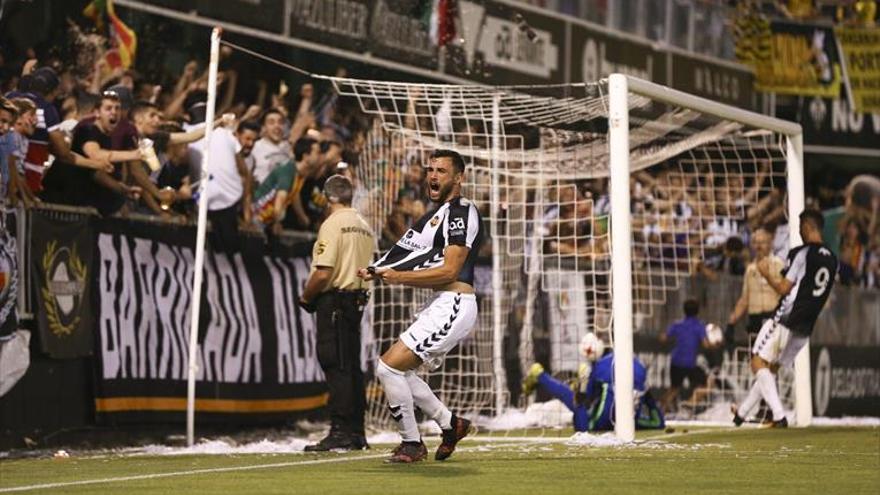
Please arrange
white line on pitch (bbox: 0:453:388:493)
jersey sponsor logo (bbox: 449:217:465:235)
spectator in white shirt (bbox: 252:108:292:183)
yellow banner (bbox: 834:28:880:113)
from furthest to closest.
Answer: yellow banner (bbox: 834:28:880:113) < spectator in white shirt (bbox: 252:108:292:183) < jersey sponsor logo (bbox: 449:217:465:235) < white line on pitch (bbox: 0:453:388:493)

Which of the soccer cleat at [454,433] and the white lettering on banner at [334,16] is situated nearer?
the soccer cleat at [454,433]

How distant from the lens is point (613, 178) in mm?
14484

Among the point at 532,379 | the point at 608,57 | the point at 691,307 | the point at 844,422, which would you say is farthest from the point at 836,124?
the point at 532,379

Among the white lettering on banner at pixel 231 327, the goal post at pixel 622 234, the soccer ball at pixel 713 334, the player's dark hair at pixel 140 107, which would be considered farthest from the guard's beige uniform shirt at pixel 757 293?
the player's dark hair at pixel 140 107

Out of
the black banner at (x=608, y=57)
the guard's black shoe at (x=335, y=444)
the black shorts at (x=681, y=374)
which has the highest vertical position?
the black banner at (x=608, y=57)

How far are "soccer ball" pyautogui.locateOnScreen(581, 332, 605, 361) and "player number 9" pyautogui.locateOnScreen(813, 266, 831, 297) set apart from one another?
7.14 ft

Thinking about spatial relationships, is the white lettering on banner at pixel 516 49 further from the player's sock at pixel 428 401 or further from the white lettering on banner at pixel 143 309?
the player's sock at pixel 428 401

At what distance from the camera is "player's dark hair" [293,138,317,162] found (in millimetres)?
17953

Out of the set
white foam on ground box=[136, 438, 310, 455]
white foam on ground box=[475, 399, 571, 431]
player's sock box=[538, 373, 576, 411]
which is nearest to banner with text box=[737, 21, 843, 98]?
white foam on ground box=[475, 399, 571, 431]

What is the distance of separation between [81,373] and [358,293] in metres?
2.48

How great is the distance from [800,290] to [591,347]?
212 cm

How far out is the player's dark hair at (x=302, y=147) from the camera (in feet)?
58.9

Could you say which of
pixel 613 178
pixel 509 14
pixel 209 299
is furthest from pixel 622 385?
pixel 509 14

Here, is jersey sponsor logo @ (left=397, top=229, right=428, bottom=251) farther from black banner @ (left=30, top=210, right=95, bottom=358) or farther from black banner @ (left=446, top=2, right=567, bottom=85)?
black banner @ (left=446, top=2, right=567, bottom=85)
